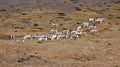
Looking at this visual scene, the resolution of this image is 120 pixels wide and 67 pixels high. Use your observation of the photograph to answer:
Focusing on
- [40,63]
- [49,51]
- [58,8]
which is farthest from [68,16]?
[40,63]

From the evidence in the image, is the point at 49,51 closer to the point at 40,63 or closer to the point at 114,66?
the point at 40,63

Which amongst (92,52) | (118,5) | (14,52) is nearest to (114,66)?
(92,52)

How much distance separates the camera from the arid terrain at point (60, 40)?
2939 cm

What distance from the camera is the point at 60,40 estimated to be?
41.0 meters

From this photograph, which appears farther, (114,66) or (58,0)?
(58,0)

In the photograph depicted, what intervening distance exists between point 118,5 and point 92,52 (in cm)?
6360

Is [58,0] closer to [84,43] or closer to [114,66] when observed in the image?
[84,43]

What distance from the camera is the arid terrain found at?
29391 mm

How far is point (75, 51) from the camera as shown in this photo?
32594mm

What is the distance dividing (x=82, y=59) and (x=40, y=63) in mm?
3603

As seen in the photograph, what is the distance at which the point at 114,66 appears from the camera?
27.8m

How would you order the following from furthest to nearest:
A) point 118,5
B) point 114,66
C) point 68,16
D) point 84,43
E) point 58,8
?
1. point 118,5
2. point 58,8
3. point 68,16
4. point 84,43
5. point 114,66

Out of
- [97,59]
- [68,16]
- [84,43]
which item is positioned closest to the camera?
[97,59]

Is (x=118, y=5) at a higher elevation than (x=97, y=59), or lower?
lower
